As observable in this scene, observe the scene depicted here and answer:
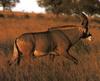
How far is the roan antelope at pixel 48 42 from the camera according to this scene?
9.62 m

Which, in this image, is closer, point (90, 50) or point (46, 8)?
point (90, 50)

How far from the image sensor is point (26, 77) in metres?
7.73

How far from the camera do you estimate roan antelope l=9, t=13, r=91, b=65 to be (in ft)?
31.6

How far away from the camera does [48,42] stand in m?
10.0

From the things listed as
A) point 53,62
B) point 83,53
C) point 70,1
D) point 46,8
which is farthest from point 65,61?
point 46,8

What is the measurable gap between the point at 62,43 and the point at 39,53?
672 millimetres

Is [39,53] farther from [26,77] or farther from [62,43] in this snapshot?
[26,77]

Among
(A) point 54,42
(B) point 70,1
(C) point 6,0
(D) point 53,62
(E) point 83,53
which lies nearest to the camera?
(D) point 53,62

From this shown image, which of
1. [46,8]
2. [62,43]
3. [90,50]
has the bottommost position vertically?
[46,8]

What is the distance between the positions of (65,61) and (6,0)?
1776 inches

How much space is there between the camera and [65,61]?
32.0 feet

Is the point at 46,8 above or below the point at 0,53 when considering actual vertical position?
below

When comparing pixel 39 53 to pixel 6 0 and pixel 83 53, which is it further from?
pixel 6 0

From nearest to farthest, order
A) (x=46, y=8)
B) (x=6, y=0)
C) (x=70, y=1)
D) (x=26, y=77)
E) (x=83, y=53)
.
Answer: (x=26, y=77)
(x=83, y=53)
(x=70, y=1)
(x=46, y=8)
(x=6, y=0)
